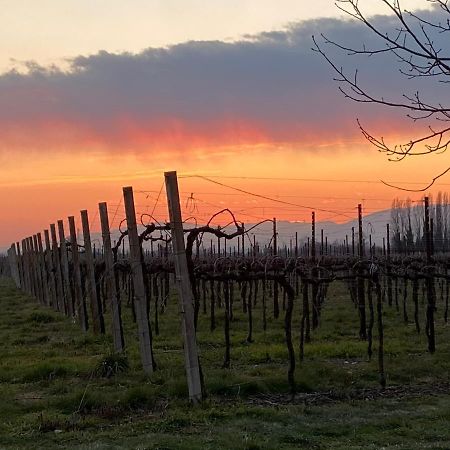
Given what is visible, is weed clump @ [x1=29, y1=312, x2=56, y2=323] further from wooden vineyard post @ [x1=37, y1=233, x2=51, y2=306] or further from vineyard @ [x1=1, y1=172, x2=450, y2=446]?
wooden vineyard post @ [x1=37, y1=233, x2=51, y2=306]

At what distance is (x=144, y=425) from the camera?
23.9 ft

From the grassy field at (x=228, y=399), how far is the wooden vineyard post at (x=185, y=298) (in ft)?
1.06

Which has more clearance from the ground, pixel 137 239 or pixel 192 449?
pixel 137 239

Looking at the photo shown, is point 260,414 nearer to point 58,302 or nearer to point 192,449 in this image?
point 192,449

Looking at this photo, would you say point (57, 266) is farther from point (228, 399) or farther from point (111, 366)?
point (228, 399)

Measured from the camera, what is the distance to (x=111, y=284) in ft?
36.2

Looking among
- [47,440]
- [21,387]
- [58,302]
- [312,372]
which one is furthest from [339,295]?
[47,440]

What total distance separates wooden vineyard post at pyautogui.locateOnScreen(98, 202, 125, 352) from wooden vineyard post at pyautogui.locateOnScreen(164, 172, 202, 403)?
311 cm

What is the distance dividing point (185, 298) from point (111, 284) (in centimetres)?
317

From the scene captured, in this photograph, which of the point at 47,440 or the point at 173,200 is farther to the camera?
the point at 173,200

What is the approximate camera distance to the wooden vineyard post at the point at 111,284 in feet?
36.4

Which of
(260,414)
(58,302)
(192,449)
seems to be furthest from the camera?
(58,302)

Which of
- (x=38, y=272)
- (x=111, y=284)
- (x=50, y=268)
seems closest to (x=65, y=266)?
(x=50, y=268)

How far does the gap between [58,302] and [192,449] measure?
15.8 metres
